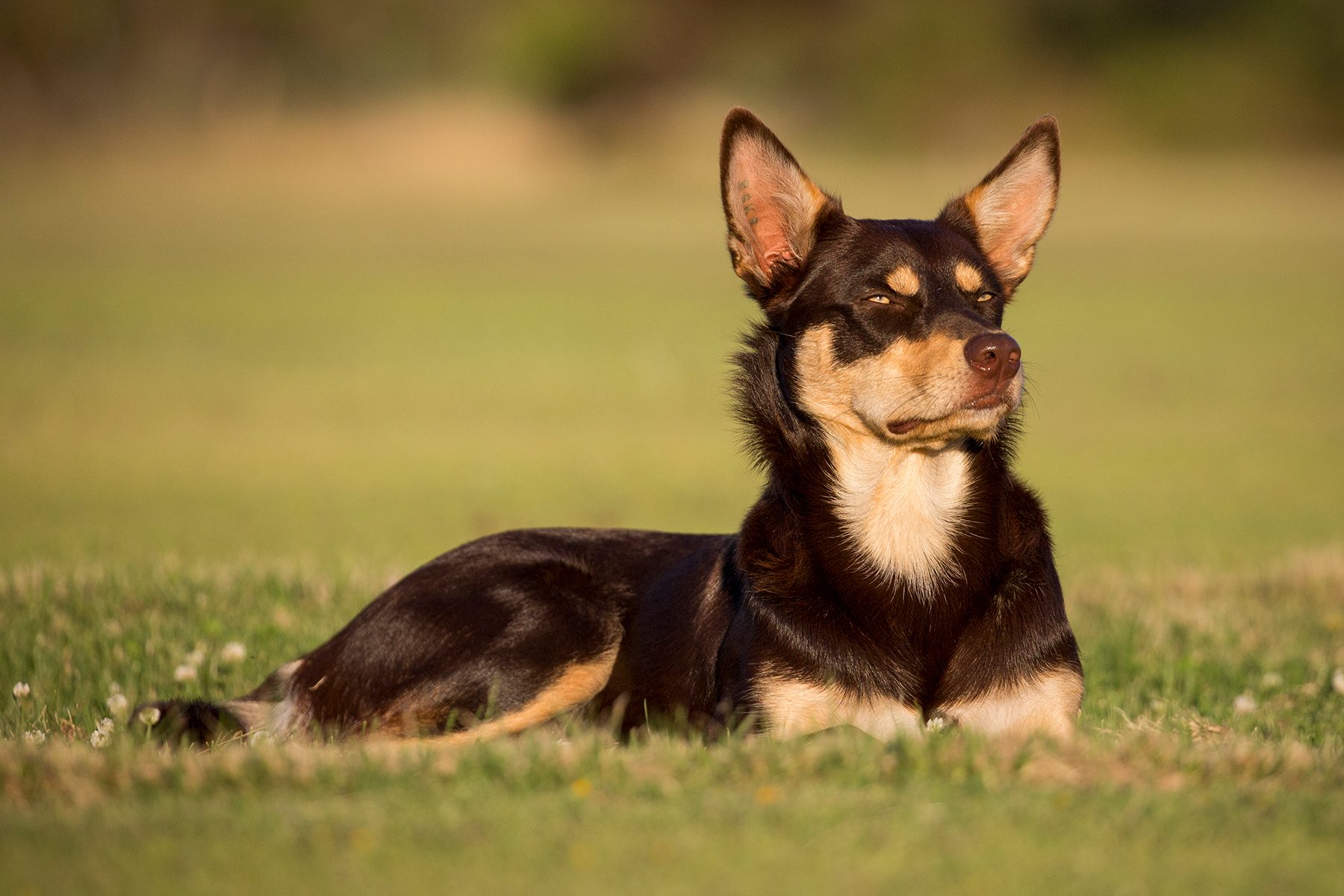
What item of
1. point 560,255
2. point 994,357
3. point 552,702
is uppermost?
point 560,255

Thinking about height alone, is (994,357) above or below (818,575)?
above

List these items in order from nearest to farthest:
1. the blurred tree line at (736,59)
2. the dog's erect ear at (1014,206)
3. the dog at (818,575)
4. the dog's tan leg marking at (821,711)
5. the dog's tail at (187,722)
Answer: the dog's tan leg marking at (821,711) → the dog at (818,575) → the dog's tail at (187,722) → the dog's erect ear at (1014,206) → the blurred tree line at (736,59)

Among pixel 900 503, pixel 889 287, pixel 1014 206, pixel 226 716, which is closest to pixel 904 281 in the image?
pixel 889 287

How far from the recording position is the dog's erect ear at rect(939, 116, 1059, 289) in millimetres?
5930

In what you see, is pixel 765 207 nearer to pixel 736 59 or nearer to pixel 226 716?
pixel 226 716

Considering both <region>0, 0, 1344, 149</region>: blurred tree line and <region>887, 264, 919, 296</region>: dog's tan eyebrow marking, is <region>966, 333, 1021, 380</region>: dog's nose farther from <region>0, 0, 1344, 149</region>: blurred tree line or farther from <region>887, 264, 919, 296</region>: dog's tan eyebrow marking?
<region>0, 0, 1344, 149</region>: blurred tree line

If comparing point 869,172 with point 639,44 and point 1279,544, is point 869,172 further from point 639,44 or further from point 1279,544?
point 1279,544

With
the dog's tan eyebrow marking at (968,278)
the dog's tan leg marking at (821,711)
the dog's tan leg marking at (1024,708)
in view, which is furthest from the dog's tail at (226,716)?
the dog's tan eyebrow marking at (968,278)

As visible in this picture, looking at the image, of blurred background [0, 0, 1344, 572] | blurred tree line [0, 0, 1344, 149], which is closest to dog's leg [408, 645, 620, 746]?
blurred background [0, 0, 1344, 572]

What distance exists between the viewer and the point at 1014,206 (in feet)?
20.0

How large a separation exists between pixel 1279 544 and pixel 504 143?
58402 millimetres

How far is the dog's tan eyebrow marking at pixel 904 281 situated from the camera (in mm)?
5449

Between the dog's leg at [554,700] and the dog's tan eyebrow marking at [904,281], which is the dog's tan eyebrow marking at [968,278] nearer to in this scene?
the dog's tan eyebrow marking at [904,281]

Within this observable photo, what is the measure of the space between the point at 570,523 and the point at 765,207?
6.57 metres
